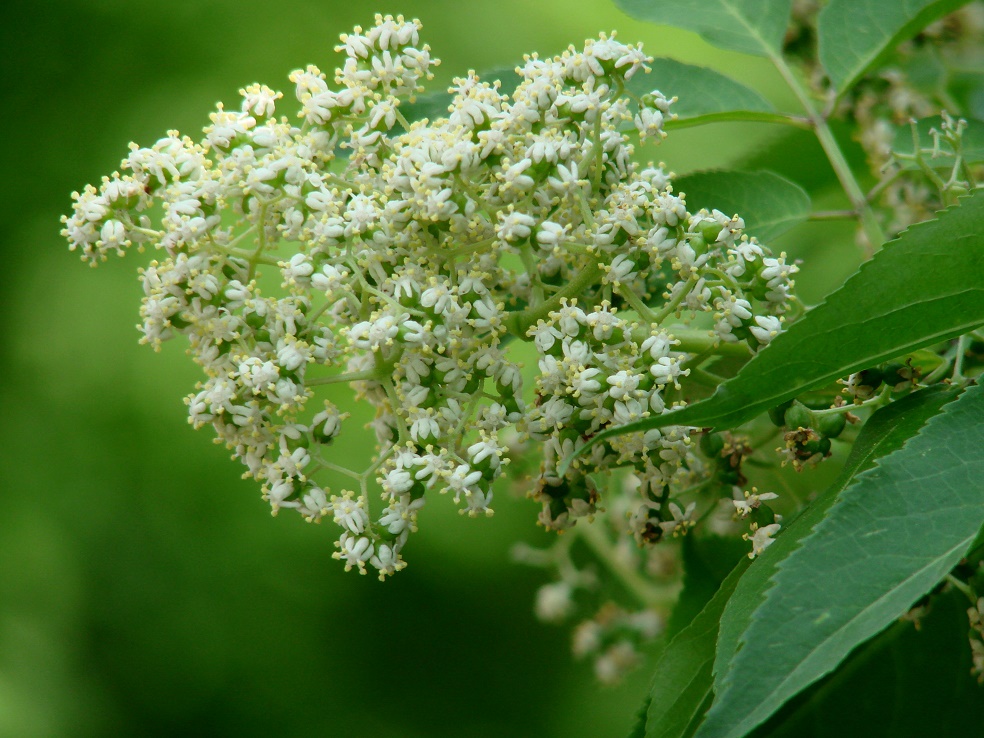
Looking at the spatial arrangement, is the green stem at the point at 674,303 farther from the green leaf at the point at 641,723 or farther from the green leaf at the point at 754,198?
the green leaf at the point at 641,723

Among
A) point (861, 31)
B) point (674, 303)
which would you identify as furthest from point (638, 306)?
point (861, 31)

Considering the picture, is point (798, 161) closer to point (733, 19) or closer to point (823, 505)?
point (733, 19)

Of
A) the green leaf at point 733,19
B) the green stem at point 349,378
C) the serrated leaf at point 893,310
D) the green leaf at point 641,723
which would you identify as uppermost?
the green leaf at point 733,19

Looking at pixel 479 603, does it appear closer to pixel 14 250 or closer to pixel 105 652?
pixel 105 652

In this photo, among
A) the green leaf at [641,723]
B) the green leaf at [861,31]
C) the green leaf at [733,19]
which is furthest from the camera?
the green leaf at [733,19]

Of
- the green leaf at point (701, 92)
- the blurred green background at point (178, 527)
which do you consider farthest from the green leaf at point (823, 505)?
the blurred green background at point (178, 527)

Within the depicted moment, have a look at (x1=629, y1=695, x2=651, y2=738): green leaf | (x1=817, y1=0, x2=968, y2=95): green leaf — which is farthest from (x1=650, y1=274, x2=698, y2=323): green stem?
(x1=817, y1=0, x2=968, y2=95): green leaf

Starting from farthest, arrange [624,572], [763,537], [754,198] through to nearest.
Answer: [624,572], [754,198], [763,537]
